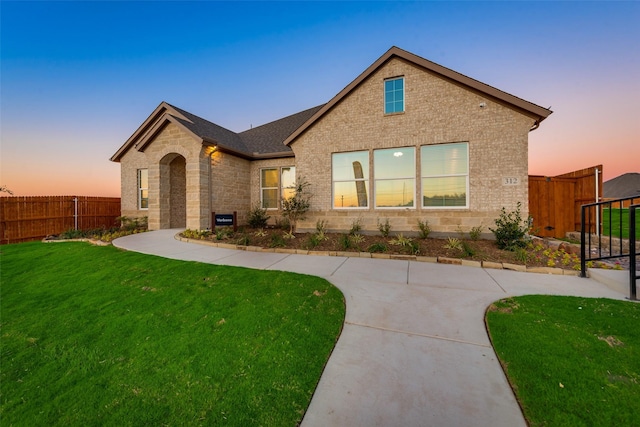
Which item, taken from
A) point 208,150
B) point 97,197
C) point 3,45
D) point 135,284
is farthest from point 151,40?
point 135,284

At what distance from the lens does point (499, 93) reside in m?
7.20

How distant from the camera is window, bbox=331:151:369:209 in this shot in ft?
29.4

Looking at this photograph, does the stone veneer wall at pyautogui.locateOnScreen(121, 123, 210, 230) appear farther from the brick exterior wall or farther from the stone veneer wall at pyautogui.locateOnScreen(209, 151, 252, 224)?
the stone veneer wall at pyautogui.locateOnScreen(209, 151, 252, 224)

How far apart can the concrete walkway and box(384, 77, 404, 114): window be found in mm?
6071

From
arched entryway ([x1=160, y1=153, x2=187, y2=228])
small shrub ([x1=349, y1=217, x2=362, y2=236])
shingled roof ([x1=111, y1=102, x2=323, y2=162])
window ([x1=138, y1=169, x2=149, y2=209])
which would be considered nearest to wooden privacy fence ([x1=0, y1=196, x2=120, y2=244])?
window ([x1=138, y1=169, x2=149, y2=209])

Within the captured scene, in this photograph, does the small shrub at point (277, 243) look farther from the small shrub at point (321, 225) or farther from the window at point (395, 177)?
the window at point (395, 177)

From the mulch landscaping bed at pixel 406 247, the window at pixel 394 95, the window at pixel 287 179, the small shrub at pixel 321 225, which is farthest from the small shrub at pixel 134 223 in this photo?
the window at pixel 394 95

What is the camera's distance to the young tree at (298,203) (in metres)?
9.03

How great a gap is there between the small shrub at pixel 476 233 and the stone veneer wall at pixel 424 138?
0.50 ft

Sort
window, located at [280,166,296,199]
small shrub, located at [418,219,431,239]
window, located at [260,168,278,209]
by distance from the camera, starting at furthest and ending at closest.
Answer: window, located at [260,168,278,209], window, located at [280,166,296,199], small shrub, located at [418,219,431,239]

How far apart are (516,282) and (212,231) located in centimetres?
979

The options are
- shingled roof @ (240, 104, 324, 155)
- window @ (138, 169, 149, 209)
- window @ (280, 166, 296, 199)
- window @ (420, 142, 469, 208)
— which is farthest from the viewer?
window @ (138, 169, 149, 209)

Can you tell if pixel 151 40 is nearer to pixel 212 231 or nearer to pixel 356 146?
pixel 212 231

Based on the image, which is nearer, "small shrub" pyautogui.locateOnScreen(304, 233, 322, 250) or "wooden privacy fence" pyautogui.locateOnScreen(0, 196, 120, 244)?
"small shrub" pyautogui.locateOnScreen(304, 233, 322, 250)
